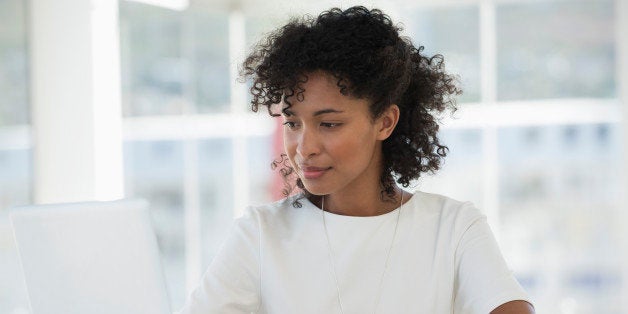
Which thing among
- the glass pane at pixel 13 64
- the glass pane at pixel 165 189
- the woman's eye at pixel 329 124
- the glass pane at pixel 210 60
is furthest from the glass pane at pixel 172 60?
the woman's eye at pixel 329 124

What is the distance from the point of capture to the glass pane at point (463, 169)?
5.80 meters

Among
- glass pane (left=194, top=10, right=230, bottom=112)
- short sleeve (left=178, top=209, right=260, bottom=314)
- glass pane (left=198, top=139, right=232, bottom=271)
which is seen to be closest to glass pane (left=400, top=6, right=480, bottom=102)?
glass pane (left=194, top=10, right=230, bottom=112)

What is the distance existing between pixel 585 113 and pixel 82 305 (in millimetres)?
4579

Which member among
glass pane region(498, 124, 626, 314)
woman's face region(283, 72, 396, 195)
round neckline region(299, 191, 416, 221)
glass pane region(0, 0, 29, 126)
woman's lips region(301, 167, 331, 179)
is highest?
glass pane region(0, 0, 29, 126)

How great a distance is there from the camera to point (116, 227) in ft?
5.50

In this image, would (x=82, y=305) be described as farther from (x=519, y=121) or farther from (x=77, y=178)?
(x=519, y=121)

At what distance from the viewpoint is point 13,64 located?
400cm

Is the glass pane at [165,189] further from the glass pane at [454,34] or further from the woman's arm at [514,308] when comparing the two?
the woman's arm at [514,308]

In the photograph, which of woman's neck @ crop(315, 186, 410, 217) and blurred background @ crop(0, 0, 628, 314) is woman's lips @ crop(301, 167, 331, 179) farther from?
blurred background @ crop(0, 0, 628, 314)

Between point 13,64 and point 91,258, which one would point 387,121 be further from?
point 13,64

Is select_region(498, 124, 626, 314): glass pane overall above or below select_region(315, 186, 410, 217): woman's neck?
below

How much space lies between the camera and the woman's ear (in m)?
1.61

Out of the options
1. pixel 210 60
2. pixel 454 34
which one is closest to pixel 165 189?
pixel 210 60

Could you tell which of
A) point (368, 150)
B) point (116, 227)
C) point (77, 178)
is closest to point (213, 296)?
point (116, 227)
